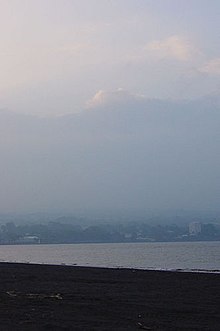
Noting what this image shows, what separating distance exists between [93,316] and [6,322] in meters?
2.53

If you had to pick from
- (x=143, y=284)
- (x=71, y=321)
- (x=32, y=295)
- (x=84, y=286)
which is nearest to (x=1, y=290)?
(x=32, y=295)

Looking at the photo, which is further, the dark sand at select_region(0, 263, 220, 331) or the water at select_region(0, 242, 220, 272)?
the water at select_region(0, 242, 220, 272)

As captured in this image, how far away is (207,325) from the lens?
1611cm

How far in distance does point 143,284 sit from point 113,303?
9939mm

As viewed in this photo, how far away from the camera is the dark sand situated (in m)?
16.2

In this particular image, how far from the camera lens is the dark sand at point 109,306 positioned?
16.2 meters

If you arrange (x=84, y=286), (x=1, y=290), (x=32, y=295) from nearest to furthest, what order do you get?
(x=32, y=295)
(x=1, y=290)
(x=84, y=286)

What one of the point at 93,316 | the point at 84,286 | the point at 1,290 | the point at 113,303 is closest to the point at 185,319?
the point at 93,316

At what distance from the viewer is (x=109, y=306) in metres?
20.4

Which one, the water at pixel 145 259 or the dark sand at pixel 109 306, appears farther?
the water at pixel 145 259

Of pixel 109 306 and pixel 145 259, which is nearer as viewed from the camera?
pixel 109 306

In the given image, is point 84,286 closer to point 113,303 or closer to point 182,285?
point 182,285

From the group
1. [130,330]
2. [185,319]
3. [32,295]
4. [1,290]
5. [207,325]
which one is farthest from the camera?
[1,290]

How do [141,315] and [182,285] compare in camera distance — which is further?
[182,285]
